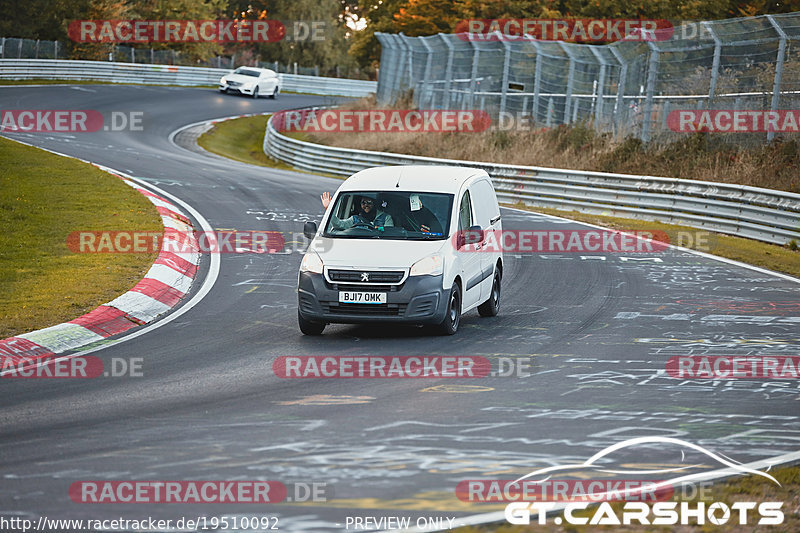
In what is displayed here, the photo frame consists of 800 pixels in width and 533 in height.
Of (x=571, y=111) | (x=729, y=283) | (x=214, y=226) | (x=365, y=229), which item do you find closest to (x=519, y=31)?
(x=571, y=111)

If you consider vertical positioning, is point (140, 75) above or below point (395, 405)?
above

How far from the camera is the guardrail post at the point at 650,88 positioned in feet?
91.0

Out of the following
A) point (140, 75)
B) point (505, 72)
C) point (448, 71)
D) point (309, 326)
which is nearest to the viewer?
point (309, 326)

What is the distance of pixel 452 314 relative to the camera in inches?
475

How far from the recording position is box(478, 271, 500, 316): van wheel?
13547 mm

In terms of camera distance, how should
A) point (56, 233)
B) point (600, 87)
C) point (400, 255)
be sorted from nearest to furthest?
point (400, 255), point (56, 233), point (600, 87)

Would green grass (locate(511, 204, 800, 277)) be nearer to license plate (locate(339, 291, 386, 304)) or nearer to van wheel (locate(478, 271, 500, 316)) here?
van wheel (locate(478, 271, 500, 316))

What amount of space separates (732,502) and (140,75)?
5897 cm

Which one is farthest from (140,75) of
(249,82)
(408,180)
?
(408,180)

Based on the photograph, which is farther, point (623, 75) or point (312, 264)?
point (623, 75)

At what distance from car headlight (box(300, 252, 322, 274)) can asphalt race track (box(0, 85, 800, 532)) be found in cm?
78

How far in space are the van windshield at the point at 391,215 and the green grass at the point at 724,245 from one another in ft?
26.1

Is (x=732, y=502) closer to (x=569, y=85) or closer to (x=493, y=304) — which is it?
(x=493, y=304)

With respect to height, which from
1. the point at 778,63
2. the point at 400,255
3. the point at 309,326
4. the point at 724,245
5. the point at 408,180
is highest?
the point at 778,63
